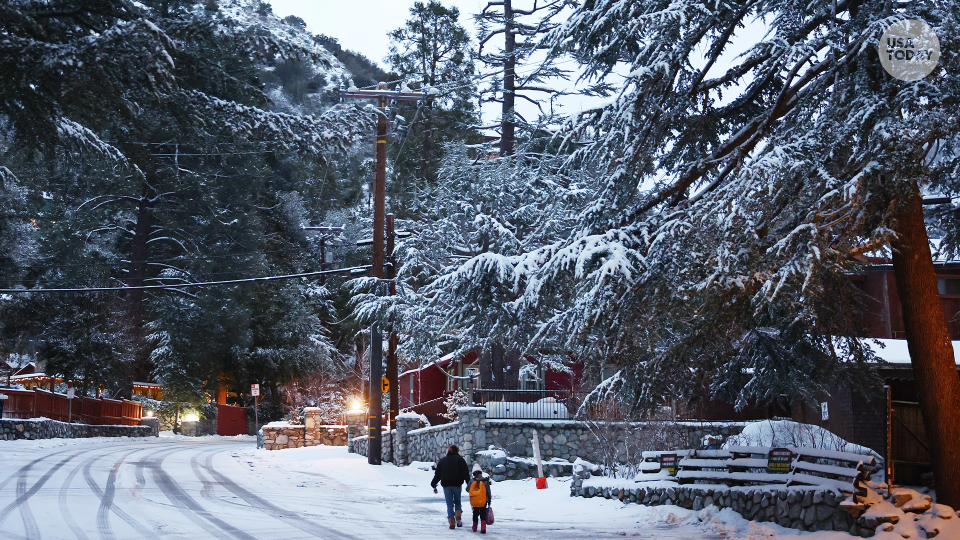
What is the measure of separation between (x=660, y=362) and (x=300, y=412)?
32235mm

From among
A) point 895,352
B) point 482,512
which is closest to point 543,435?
point 895,352

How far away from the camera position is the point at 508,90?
28.5 m

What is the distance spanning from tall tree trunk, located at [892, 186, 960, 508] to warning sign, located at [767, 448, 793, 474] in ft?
7.78

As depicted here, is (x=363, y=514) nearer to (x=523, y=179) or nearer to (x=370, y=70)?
(x=523, y=179)

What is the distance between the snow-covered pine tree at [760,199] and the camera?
9.53m

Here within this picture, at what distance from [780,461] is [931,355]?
3.12m

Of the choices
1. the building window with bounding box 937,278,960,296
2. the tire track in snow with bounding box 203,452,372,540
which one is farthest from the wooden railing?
the building window with bounding box 937,278,960,296

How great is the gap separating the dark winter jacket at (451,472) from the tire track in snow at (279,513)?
206 cm

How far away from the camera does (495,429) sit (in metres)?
23.0

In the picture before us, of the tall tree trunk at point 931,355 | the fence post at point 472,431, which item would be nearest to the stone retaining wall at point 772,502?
the tall tree trunk at point 931,355

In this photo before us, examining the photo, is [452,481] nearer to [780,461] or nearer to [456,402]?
[780,461]

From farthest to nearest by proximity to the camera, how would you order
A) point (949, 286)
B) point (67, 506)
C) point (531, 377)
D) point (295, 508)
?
point (531, 377) → point (949, 286) → point (295, 508) → point (67, 506)

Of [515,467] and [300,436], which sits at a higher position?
[300,436]

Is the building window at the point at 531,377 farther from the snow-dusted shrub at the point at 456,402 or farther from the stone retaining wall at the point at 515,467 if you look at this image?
the stone retaining wall at the point at 515,467
